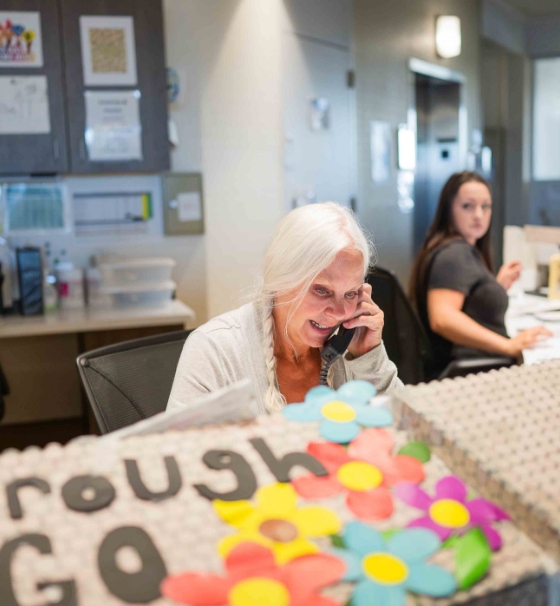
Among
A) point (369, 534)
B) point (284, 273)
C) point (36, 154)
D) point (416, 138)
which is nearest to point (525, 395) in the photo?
point (369, 534)

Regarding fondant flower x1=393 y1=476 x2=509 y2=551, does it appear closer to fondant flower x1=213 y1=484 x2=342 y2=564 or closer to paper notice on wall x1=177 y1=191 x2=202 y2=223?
fondant flower x1=213 y1=484 x2=342 y2=564

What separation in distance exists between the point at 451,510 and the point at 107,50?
3251 mm

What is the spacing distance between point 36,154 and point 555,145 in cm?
561

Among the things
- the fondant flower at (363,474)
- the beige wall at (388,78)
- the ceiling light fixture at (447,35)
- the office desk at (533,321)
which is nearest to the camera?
the fondant flower at (363,474)

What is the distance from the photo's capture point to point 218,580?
504 mm

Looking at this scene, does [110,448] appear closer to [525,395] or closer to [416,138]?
[525,395]

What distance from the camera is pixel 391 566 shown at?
0.52 m

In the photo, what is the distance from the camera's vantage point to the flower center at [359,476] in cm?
62

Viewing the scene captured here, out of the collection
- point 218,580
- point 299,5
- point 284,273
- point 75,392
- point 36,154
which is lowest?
point 75,392

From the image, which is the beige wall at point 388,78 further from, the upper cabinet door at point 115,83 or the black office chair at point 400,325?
the black office chair at point 400,325

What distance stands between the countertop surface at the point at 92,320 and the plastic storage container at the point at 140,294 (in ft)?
0.21

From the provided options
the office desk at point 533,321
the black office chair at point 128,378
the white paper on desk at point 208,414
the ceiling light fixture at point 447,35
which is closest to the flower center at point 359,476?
the white paper on desk at point 208,414

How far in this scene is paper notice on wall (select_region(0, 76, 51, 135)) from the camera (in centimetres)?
326

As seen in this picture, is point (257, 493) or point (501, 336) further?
point (501, 336)
